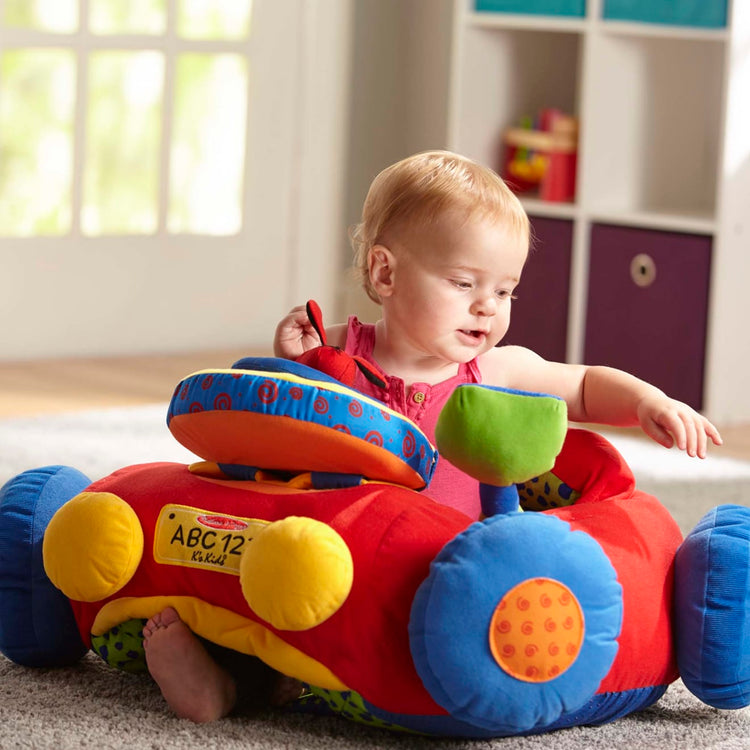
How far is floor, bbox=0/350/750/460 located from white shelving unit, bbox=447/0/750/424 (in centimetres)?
25

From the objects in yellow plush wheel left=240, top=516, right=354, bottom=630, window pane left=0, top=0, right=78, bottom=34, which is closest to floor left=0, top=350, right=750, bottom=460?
window pane left=0, top=0, right=78, bottom=34

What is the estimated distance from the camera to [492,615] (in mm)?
1008

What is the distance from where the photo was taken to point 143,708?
3.77 feet

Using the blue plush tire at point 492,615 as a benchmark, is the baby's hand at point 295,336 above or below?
above

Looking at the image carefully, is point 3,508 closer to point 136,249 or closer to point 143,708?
point 143,708

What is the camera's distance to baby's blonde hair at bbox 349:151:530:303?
4.16 ft

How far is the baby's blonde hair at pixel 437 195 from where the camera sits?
1269mm

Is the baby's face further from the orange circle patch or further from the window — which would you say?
the window

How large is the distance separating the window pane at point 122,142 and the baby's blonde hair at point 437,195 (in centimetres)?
152

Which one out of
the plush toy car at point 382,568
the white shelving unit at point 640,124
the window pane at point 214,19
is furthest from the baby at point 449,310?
the window pane at point 214,19

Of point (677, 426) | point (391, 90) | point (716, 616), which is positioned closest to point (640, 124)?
point (391, 90)

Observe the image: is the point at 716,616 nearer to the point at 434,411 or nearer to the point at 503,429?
the point at 503,429

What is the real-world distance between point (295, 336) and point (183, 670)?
0.39 meters

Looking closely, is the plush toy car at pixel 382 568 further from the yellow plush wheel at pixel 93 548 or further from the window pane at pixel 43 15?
the window pane at pixel 43 15
